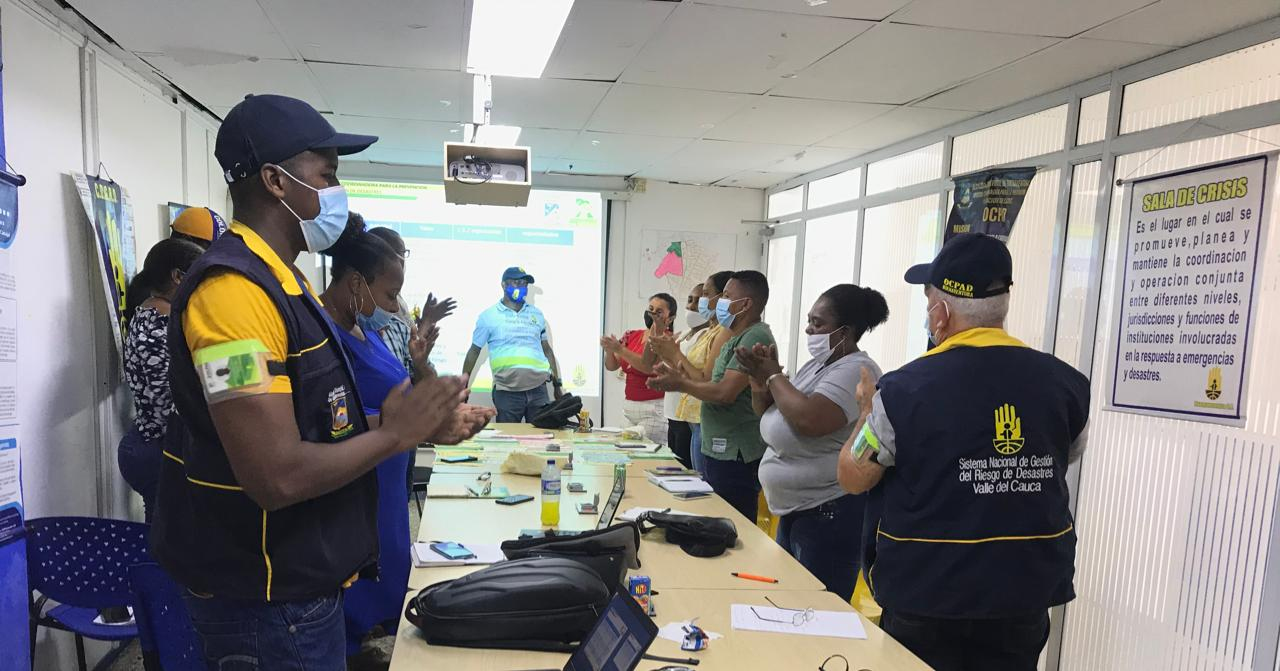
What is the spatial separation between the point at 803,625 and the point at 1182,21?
2622 mm

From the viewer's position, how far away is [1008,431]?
156 cm

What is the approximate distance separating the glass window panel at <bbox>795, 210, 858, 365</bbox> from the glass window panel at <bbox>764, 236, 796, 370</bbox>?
200mm

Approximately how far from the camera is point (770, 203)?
685 cm

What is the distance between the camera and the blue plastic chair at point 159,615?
169cm

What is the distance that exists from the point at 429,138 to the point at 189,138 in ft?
4.97

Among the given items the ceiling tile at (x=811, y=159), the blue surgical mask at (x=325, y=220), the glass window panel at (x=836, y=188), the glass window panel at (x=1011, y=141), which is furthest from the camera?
the glass window panel at (x=836, y=188)

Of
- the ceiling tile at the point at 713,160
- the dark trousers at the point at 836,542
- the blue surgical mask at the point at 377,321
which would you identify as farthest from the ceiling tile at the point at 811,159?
the blue surgical mask at the point at 377,321

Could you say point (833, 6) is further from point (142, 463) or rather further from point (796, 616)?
point (142, 463)

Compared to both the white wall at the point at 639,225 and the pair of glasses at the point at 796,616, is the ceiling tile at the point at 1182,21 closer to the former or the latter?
the pair of glasses at the point at 796,616

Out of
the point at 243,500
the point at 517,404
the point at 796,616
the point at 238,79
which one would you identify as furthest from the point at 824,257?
the point at 243,500

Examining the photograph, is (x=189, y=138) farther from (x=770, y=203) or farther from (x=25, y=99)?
(x=770, y=203)

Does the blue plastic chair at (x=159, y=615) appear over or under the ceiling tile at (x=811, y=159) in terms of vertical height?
under

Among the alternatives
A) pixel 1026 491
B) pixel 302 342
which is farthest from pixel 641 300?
pixel 302 342

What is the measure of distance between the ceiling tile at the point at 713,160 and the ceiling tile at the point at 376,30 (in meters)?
2.27
